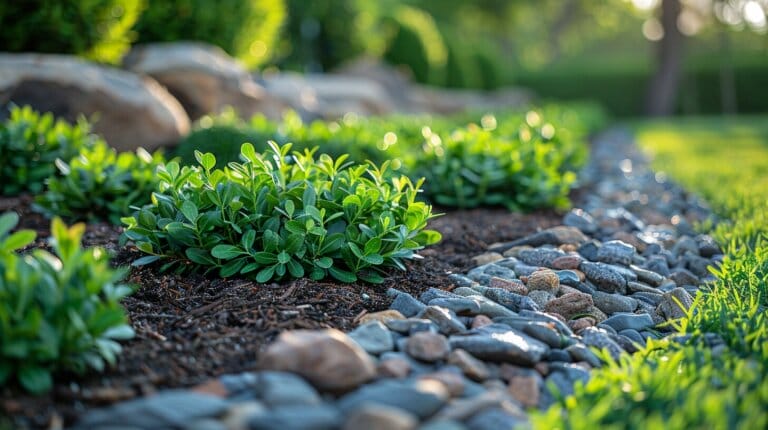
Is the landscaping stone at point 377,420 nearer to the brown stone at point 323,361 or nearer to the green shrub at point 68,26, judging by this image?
the brown stone at point 323,361

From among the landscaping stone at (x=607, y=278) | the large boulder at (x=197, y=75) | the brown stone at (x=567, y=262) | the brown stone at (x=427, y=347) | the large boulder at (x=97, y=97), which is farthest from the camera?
the large boulder at (x=197, y=75)

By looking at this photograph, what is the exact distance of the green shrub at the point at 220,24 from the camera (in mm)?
7418

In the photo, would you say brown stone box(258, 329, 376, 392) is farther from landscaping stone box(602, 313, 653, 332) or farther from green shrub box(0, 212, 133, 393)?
landscaping stone box(602, 313, 653, 332)

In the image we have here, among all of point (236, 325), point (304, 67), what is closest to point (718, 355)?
point (236, 325)

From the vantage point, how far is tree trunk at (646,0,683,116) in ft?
68.5

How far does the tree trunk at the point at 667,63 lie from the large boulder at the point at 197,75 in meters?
17.5

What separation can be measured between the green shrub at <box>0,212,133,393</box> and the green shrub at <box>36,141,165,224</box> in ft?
5.97

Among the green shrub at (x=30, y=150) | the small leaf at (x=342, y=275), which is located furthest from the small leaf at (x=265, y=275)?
the green shrub at (x=30, y=150)

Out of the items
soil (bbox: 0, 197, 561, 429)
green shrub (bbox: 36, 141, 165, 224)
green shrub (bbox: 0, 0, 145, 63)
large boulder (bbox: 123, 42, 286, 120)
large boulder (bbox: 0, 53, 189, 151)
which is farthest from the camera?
large boulder (bbox: 123, 42, 286, 120)

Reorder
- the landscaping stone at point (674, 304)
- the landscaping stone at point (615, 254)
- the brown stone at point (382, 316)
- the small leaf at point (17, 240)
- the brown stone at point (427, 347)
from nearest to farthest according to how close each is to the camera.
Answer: the small leaf at point (17, 240) → the brown stone at point (427, 347) → the brown stone at point (382, 316) → the landscaping stone at point (674, 304) → the landscaping stone at point (615, 254)

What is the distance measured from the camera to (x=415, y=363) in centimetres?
208

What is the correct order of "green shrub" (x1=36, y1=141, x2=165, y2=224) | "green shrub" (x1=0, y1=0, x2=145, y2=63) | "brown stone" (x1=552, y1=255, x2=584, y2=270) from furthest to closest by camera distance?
1. "green shrub" (x1=0, y1=0, x2=145, y2=63)
2. "green shrub" (x1=36, y1=141, x2=165, y2=224)
3. "brown stone" (x1=552, y1=255, x2=584, y2=270)

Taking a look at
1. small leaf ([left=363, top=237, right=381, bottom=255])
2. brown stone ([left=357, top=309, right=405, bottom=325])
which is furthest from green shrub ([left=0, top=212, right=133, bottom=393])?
small leaf ([left=363, top=237, right=381, bottom=255])

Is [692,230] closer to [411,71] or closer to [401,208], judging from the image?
[401,208]
